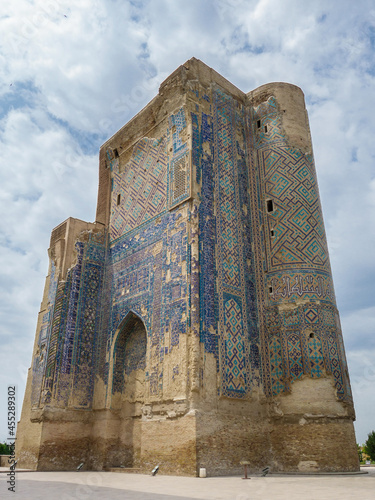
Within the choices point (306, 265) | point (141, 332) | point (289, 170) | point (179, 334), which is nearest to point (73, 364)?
point (141, 332)

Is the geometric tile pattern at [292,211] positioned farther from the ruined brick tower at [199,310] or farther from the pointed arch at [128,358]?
the pointed arch at [128,358]

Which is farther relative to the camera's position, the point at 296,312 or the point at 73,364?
the point at 73,364

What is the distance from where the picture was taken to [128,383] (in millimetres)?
10383

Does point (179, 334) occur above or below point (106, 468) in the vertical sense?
above

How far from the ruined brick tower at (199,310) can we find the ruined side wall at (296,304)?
3 centimetres

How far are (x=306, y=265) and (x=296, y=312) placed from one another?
116 centimetres

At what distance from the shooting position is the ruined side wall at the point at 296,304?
853 cm

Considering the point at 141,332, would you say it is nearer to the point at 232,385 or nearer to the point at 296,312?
the point at 232,385

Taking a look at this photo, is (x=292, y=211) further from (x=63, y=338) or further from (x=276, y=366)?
(x=63, y=338)

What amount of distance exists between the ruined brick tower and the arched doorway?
→ 0.04 meters

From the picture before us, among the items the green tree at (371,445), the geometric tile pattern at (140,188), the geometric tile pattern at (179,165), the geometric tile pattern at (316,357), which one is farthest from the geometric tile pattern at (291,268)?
the green tree at (371,445)

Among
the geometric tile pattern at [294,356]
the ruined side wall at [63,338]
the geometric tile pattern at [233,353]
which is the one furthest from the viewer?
the ruined side wall at [63,338]

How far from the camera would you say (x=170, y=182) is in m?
10.7

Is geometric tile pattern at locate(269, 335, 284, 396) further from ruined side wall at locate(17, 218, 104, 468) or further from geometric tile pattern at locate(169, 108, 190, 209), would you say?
ruined side wall at locate(17, 218, 104, 468)
